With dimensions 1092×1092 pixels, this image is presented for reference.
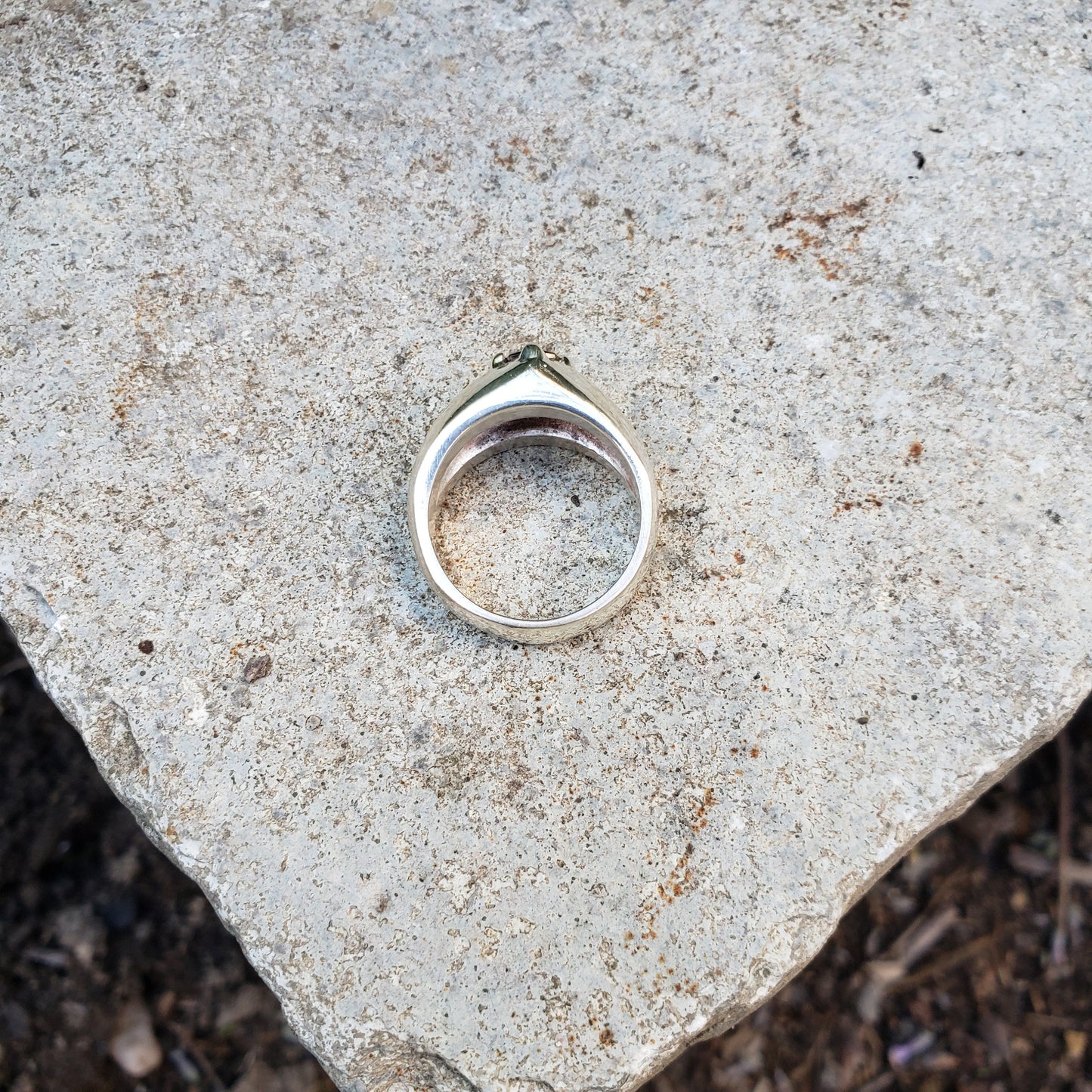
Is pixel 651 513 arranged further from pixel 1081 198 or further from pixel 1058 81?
pixel 1058 81

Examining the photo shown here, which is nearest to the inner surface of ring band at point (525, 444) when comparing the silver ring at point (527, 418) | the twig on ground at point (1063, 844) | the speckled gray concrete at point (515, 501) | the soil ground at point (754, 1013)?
the silver ring at point (527, 418)

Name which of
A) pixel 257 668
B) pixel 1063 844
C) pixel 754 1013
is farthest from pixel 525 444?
pixel 1063 844

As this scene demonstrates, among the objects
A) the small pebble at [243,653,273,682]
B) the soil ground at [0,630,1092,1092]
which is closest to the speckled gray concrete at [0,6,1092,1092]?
the small pebble at [243,653,273,682]

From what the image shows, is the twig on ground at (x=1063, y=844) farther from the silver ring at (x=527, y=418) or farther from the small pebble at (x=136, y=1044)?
the small pebble at (x=136, y=1044)

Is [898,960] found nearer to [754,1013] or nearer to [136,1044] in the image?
[754,1013]

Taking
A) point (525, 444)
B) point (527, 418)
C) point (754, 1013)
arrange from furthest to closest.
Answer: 1. point (754, 1013)
2. point (525, 444)
3. point (527, 418)

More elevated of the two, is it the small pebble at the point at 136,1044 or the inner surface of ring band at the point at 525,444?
the inner surface of ring band at the point at 525,444

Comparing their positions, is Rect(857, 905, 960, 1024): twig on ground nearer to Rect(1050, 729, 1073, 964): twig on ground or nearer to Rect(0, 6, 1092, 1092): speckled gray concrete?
Rect(1050, 729, 1073, 964): twig on ground
